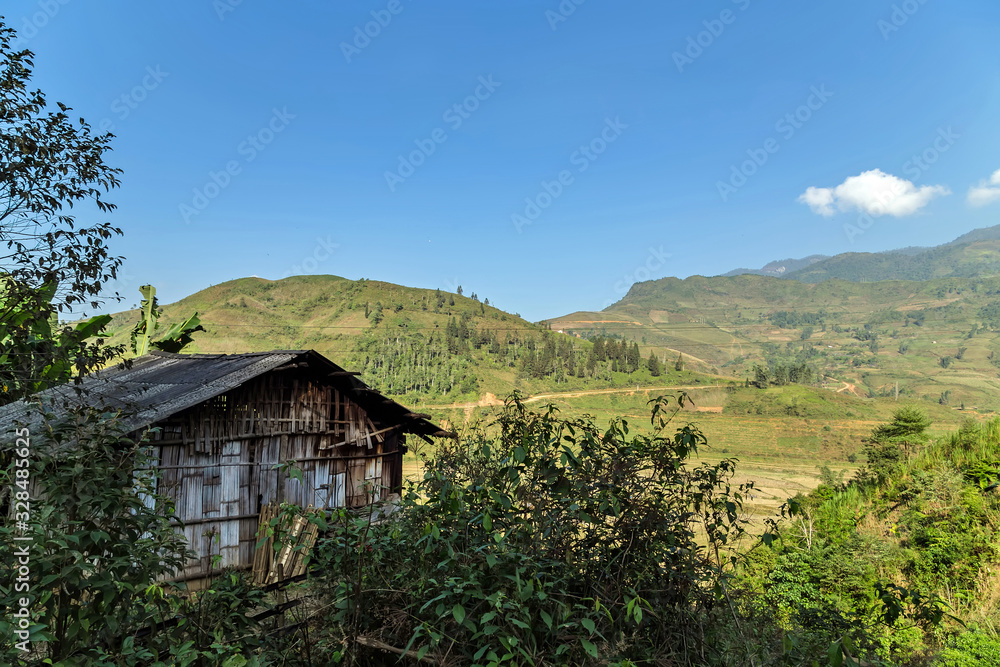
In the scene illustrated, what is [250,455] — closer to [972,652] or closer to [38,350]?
[38,350]

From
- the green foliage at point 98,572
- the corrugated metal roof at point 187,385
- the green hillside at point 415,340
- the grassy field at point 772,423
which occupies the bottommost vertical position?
the grassy field at point 772,423

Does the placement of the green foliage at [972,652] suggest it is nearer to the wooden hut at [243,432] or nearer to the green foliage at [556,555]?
the green foliage at [556,555]

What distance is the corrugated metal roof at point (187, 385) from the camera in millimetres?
8387

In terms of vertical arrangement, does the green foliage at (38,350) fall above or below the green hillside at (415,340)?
below

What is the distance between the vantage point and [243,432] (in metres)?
10.2

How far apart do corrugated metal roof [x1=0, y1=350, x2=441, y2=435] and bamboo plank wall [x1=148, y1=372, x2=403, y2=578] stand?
40cm

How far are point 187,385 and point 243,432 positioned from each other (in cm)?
139

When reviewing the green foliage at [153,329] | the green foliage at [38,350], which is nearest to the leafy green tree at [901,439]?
the green foliage at [38,350]

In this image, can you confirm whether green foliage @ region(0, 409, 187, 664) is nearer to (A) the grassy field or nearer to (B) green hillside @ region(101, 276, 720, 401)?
→ (A) the grassy field

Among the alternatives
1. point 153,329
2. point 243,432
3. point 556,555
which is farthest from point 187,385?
point 556,555

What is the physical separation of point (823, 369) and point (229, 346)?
144847 millimetres

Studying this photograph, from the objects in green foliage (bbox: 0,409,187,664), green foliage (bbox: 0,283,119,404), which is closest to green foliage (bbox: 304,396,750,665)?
green foliage (bbox: 0,409,187,664)

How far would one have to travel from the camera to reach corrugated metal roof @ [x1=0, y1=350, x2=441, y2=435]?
8387 mm

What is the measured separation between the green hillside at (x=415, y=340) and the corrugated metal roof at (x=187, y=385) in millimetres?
47611
